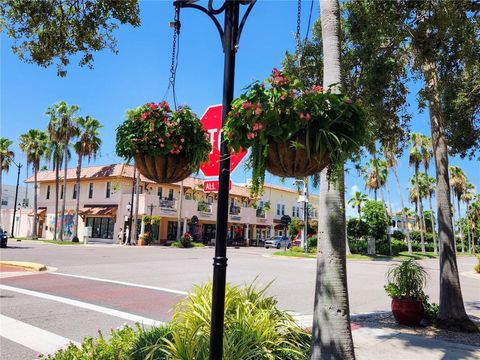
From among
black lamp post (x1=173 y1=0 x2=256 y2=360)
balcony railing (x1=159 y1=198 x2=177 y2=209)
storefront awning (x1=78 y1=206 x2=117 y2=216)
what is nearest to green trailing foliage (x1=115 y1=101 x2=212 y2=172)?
black lamp post (x1=173 y1=0 x2=256 y2=360)

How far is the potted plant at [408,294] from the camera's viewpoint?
865 centimetres

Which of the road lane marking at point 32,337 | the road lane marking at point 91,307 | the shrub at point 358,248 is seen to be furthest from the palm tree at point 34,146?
the road lane marking at point 32,337

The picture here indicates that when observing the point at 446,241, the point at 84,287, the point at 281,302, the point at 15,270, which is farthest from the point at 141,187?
the point at 446,241

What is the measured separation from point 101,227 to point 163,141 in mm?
44185

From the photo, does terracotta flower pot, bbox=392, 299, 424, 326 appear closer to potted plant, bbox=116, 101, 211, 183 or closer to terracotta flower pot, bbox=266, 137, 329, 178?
potted plant, bbox=116, 101, 211, 183

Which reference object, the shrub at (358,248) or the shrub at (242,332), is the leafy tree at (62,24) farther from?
the shrub at (358,248)

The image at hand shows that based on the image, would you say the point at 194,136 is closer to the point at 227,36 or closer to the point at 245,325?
the point at 227,36

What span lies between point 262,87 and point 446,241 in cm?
795

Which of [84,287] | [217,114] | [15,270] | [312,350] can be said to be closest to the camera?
[217,114]

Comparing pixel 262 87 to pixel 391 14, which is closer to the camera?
pixel 262 87

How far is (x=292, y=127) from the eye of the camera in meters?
2.69

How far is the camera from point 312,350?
14.0ft

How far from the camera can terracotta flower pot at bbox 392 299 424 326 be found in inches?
340

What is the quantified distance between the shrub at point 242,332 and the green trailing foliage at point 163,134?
1.74 meters
